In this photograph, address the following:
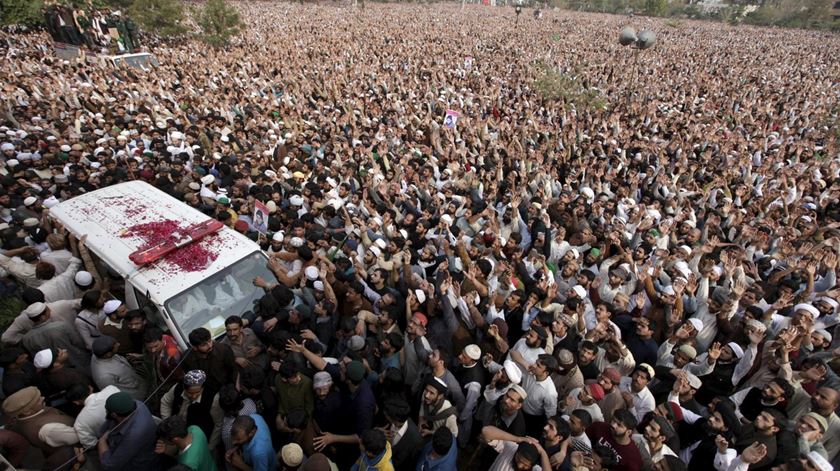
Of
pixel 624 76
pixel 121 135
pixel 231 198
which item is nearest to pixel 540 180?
pixel 231 198

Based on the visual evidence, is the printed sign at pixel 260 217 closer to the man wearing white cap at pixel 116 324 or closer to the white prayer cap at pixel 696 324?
the man wearing white cap at pixel 116 324

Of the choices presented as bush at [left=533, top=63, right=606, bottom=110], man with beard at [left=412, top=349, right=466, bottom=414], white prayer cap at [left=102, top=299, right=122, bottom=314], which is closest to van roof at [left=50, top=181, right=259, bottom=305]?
white prayer cap at [left=102, top=299, right=122, bottom=314]

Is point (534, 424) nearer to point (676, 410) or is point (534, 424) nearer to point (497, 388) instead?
point (497, 388)

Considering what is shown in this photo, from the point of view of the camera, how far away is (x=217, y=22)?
1908 cm

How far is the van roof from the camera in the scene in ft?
12.7

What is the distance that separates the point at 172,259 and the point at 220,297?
65 centimetres

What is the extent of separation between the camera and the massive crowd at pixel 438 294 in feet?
9.34

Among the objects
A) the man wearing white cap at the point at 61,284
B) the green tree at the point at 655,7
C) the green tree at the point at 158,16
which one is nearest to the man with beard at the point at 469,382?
the man wearing white cap at the point at 61,284

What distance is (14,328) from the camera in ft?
12.3

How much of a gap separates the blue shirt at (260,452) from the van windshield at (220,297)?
4.56 ft

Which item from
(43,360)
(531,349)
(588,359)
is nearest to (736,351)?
(588,359)

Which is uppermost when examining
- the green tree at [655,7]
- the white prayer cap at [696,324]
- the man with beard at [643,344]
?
the green tree at [655,7]

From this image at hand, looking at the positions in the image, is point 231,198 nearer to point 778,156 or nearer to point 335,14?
point 778,156

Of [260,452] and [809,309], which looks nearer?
[260,452]
